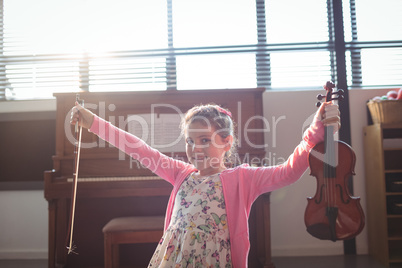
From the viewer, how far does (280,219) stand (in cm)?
302

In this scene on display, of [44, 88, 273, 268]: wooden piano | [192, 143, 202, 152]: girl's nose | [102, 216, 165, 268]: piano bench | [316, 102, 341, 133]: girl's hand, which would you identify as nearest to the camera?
[316, 102, 341, 133]: girl's hand

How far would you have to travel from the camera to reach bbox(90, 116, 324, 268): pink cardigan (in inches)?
49.6

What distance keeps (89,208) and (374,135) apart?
242 centimetres

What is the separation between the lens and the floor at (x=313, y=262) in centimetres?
267

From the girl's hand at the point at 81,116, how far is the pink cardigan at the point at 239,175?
0.08ft

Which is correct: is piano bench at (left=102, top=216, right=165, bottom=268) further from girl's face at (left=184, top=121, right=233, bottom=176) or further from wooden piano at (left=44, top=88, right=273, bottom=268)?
girl's face at (left=184, top=121, right=233, bottom=176)

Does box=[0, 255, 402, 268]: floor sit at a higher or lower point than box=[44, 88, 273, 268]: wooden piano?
lower

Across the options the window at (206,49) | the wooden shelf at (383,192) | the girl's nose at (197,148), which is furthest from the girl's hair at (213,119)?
the window at (206,49)

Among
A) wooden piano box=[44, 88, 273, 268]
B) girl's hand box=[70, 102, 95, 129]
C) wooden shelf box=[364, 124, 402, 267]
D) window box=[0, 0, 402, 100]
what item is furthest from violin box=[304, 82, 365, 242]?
window box=[0, 0, 402, 100]

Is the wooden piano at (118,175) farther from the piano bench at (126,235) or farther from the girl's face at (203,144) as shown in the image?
the girl's face at (203,144)

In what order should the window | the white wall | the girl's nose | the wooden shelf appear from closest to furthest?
the girl's nose, the wooden shelf, the white wall, the window

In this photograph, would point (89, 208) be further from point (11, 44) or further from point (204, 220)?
point (11, 44)

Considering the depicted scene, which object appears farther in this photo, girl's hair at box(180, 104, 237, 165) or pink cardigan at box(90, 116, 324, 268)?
girl's hair at box(180, 104, 237, 165)

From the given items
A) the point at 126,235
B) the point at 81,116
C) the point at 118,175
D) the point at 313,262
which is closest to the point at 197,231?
the point at 81,116
